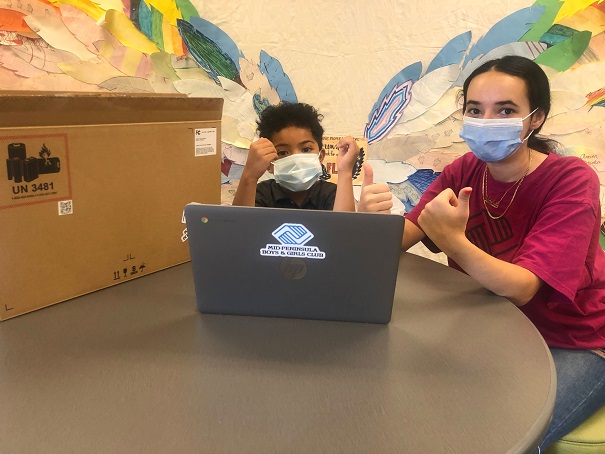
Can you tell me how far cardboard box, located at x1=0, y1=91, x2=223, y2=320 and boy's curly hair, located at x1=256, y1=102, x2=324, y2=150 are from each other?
1.97 feet

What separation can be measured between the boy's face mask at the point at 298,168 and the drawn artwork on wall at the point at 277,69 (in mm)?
546

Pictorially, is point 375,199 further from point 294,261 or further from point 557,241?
point 557,241

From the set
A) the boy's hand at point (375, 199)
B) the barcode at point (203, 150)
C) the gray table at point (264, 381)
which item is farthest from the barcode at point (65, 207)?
the boy's hand at point (375, 199)

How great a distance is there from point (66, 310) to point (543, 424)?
78cm

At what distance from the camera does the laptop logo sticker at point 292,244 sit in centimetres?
80

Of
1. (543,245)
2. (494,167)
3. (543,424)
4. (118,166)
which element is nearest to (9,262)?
(118,166)

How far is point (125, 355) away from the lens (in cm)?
74

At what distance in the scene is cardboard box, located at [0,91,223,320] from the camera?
830mm

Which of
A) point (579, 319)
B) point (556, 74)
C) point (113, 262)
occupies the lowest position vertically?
point (579, 319)

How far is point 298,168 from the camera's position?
155 centimetres

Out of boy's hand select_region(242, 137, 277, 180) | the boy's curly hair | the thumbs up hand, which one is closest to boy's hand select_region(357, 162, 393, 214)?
the thumbs up hand

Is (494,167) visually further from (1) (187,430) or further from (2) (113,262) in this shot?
(1) (187,430)

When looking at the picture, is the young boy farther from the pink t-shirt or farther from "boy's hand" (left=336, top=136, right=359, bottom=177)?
the pink t-shirt

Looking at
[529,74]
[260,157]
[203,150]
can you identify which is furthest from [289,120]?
[529,74]
